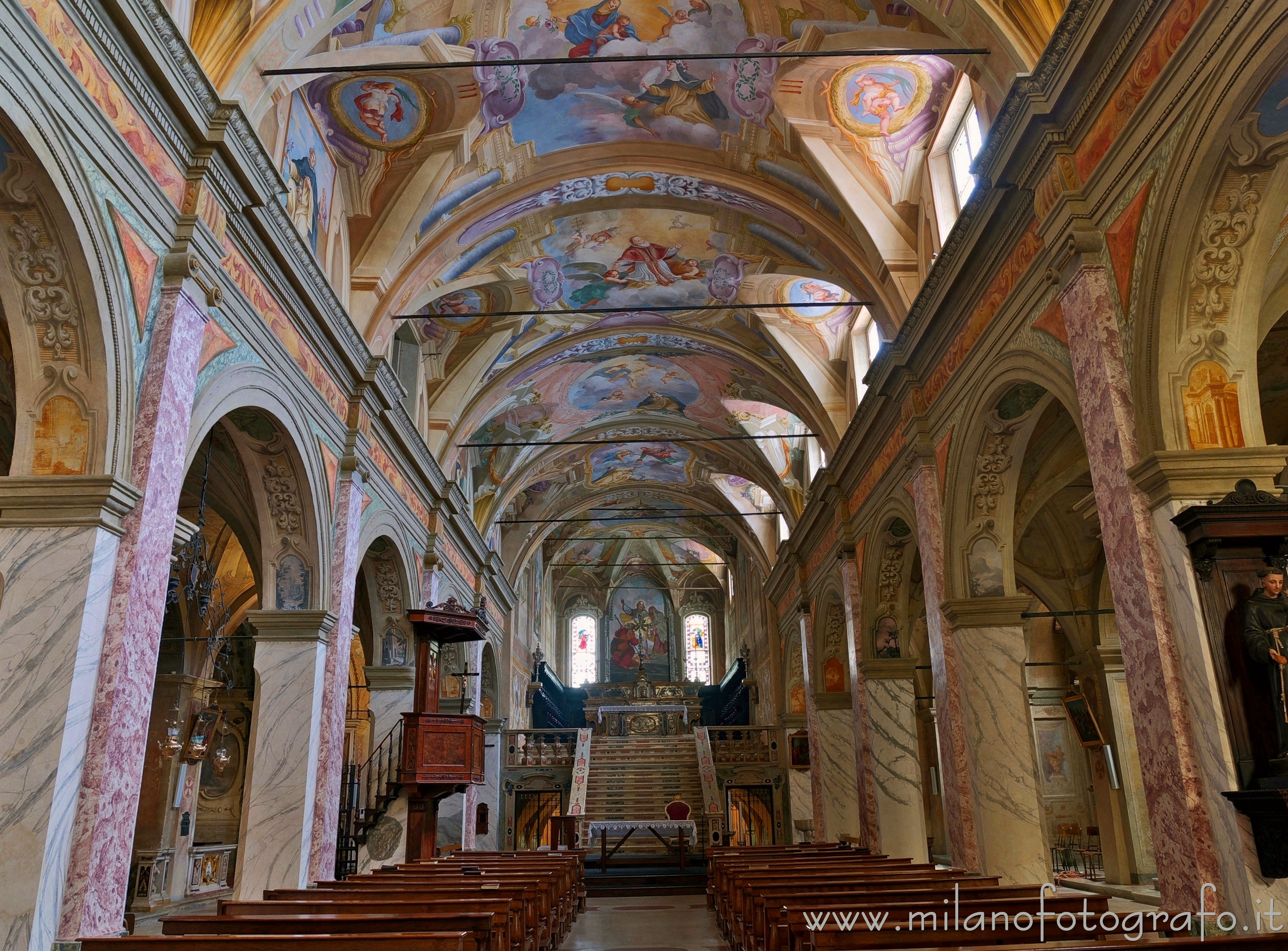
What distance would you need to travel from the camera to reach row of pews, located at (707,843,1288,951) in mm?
4746

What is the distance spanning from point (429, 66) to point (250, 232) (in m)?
2.37

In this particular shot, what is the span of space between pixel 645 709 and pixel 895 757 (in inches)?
670

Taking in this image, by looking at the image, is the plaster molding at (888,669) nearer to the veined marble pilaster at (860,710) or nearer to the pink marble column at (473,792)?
the veined marble pilaster at (860,710)

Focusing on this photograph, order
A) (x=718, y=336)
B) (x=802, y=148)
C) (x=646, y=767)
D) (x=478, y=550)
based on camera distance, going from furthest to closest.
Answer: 1. (x=646, y=767)
2. (x=478, y=550)
3. (x=718, y=336)
4. (x=802, y=148)

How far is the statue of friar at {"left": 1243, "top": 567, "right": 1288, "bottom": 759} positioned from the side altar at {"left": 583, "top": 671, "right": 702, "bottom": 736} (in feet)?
→ 83.5

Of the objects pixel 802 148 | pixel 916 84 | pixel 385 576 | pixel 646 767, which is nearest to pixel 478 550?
pixel 385 576

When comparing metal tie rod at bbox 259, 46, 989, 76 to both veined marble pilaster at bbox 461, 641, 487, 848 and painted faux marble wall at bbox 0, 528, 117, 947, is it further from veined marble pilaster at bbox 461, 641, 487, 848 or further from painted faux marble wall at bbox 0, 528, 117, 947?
veined marble pilaster at bbox 461, 641, 487, 848

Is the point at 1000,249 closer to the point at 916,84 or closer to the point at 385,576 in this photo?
the point at 916,84

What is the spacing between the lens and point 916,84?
1126cm

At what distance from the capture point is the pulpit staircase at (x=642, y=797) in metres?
17.7

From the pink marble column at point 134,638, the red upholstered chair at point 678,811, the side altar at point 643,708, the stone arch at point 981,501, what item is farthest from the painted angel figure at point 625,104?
the side altar at point 643,708

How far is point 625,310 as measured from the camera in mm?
15703

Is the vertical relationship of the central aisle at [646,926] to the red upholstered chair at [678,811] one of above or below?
below

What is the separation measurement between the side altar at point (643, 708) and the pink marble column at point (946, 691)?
1982cm
